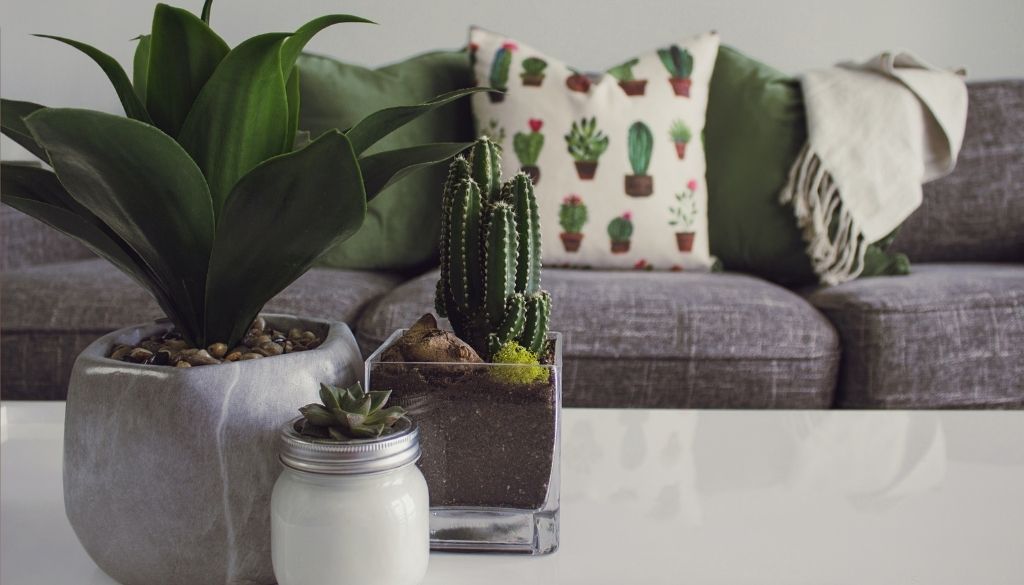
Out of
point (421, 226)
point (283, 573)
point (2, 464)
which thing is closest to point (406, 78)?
point (421, 226)

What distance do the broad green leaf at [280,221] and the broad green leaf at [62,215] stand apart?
5cm

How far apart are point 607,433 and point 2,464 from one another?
20.9 inches

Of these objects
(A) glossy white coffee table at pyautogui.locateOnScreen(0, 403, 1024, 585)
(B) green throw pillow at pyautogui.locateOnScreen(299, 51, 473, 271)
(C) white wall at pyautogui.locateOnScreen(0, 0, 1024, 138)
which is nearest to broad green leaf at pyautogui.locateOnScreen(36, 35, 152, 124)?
(A) glossy white coffee table at pyautogui.locateOnScreen(0, 403, 1024, 585)

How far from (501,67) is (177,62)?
144 cm

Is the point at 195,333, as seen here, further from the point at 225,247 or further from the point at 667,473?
the point at 667,473

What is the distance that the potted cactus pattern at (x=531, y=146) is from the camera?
6.06 ft

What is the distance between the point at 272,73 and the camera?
496mm

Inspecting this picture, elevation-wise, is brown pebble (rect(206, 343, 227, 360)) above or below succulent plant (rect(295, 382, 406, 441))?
above

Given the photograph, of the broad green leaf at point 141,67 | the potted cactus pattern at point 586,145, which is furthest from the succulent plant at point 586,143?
the broad green leaf at point 141,67

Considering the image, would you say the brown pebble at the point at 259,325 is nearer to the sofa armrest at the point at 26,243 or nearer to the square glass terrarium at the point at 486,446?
the square glass terrarium at the point at 486,446

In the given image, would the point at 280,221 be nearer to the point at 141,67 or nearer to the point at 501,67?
the point at 141,67

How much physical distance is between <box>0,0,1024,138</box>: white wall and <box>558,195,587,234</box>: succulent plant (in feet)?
2.44

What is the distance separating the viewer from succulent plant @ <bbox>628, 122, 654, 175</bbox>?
184 cm

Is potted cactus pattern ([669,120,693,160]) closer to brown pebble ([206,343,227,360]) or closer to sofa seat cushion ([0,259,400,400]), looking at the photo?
sofa seat cushion ([0,259,400,400])
